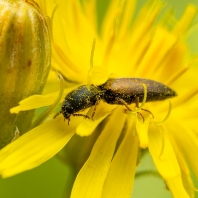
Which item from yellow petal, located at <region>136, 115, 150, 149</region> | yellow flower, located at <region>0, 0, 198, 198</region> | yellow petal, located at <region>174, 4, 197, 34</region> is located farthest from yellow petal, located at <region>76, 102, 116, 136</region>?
yellow petal, located at <region>174, 4, 197, 34</region>

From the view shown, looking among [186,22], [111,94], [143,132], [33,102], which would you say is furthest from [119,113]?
[186,22]

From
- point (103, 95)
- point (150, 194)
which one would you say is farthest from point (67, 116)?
point (150, 194)

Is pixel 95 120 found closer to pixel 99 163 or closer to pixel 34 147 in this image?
pixel 99 163

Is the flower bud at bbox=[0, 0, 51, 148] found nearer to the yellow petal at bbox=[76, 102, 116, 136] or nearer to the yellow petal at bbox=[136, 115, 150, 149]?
Answer: the yellow petal at bbox=[76, 102, 116, 136]

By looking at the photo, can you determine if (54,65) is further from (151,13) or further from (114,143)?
(151,13)

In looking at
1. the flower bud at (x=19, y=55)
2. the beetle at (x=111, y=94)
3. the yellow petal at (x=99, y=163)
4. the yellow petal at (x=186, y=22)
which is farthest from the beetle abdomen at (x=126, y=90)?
the yellow petal at (x=186, y=22)

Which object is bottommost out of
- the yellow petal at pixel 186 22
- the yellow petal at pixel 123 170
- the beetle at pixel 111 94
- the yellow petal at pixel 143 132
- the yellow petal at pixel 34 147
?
the yellow petal at pixel 123 170

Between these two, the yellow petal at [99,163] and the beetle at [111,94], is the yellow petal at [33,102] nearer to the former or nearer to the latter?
the beetle at [111,94]
